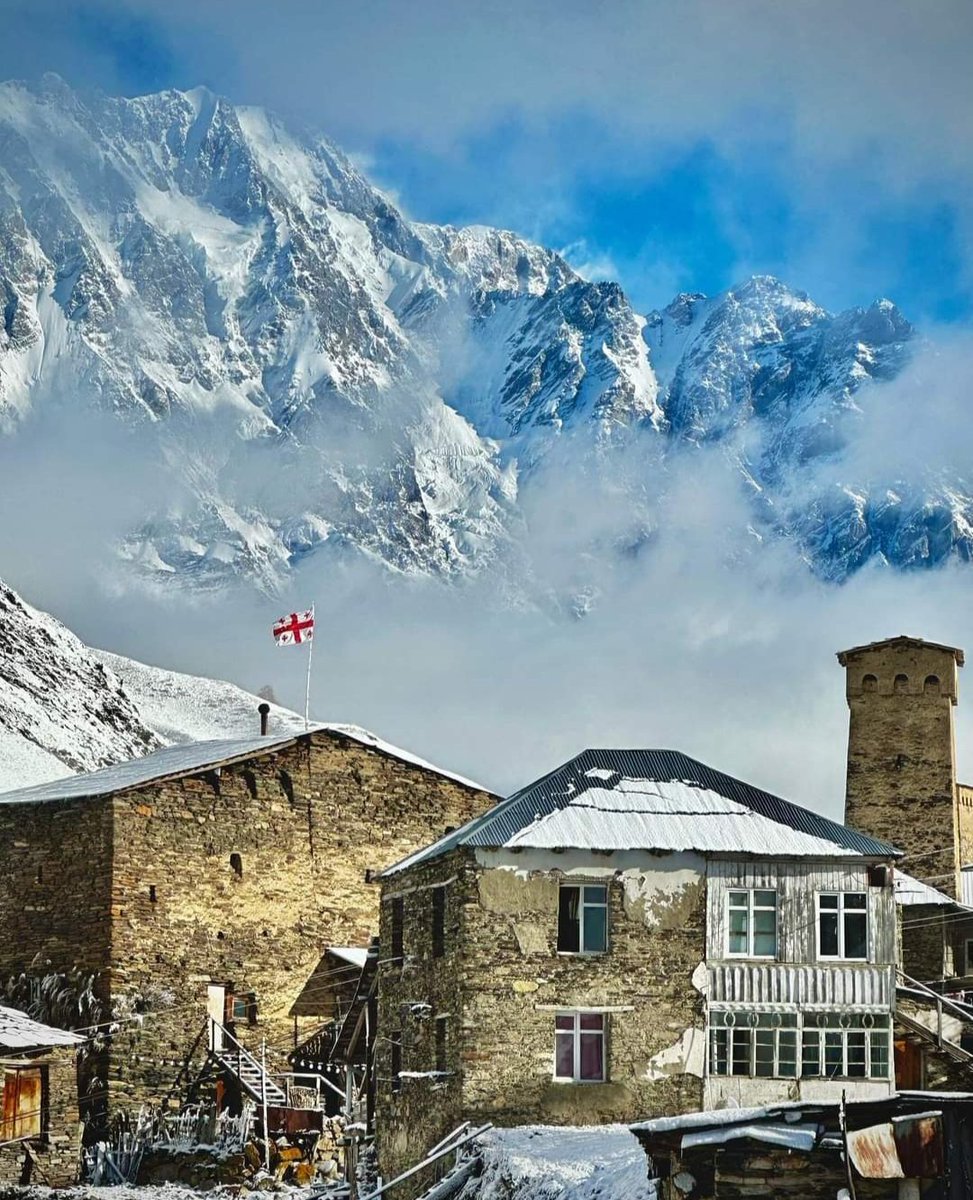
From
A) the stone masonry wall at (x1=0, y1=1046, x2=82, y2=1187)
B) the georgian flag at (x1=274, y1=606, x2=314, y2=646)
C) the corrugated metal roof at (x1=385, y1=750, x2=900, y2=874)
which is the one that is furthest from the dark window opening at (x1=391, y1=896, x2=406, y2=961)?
the georgian flag at (x1=274, y1=606, x2=314, y2=646)

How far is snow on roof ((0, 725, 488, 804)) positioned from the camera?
5453 centimetres

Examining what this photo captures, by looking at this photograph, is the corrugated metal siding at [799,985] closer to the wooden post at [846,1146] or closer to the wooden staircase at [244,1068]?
the wooden staircase at [244,1068]

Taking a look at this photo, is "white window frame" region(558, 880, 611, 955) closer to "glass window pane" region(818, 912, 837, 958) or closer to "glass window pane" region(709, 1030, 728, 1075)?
"glass window pane" region(709, 1030, 728, 1075)

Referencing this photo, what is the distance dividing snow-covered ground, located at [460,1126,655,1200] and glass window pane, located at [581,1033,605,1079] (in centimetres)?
159

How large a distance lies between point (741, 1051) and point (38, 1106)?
17.5m

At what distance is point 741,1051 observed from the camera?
40125mm

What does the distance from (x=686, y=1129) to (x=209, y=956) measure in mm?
29269

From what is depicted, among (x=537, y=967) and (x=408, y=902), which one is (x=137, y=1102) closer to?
(x=408, y=902)

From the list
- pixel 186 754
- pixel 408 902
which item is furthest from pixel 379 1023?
pixel 186 754

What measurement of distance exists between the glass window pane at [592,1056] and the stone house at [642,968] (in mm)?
43

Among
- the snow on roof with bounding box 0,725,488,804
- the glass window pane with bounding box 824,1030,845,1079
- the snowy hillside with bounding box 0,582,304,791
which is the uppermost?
the snowy hillside with bounding box 0,582,304,791

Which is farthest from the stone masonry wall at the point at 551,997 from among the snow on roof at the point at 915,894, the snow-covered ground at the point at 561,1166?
the snow on roof at the point at 915,894

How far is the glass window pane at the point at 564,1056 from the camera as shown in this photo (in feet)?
129

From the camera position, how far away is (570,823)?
41375 millimetres
